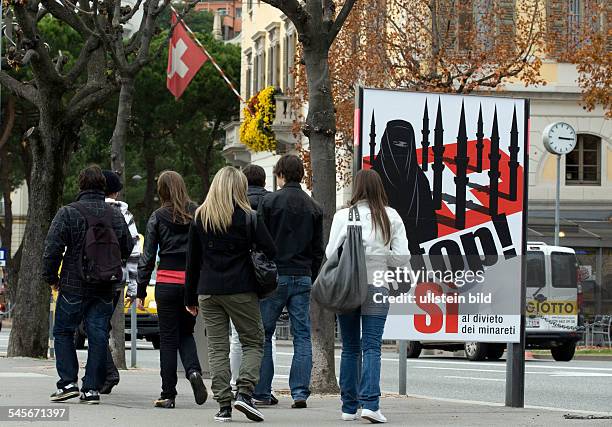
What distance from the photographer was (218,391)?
34.8 ft

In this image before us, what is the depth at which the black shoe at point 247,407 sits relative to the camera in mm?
10445

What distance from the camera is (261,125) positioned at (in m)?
42.8

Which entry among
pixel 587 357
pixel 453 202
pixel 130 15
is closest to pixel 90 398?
pixel 453 202

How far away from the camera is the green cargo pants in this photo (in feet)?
35.0

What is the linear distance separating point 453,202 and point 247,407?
2.88 m

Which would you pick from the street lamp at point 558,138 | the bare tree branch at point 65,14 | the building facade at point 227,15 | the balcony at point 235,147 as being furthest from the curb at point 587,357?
the building facade at point 227,15

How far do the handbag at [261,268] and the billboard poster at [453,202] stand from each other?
5.84ft

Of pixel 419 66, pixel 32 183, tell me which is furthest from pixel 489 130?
pixel 419 66

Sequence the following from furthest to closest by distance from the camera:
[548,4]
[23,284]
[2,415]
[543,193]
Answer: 1. [543,193]
2. [548,4]
3. [23,284]
4. [2,415]

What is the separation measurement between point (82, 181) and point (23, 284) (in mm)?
9474

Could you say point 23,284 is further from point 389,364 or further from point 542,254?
point 542,254

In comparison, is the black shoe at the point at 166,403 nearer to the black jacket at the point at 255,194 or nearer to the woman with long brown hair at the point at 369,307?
the woman with long brown hair at the point at 369,307

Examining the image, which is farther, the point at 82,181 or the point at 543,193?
the point at 543,193

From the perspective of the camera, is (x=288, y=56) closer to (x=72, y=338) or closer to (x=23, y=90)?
(x=23, y=90)
